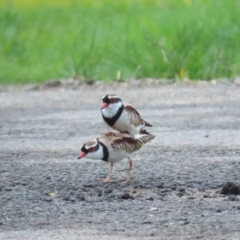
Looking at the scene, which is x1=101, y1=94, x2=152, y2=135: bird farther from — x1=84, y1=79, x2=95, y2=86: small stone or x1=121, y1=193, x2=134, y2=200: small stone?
x1=84, y1=79, x2=95, y2=86: small stone

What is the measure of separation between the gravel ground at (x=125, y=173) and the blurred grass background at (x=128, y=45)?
1.96 m

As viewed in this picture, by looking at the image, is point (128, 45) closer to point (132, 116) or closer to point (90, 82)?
point (90, 82)

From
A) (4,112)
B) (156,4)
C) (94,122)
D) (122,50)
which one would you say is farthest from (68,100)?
(156,4)

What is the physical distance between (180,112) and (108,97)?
3.45 metres

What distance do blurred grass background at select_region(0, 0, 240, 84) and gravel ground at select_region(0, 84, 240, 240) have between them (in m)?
1.96

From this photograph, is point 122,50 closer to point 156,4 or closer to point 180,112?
point 180,112

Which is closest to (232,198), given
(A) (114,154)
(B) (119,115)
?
(A) (114,154)

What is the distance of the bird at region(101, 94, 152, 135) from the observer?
8.48m

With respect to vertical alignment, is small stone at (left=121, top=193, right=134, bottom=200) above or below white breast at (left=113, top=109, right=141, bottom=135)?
below

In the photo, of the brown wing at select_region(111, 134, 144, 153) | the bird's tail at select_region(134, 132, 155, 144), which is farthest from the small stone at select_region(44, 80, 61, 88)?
the brown wing at select_region(111, 134, 144, 153)

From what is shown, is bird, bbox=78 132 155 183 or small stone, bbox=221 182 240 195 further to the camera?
bird, bbox=78 132 155 183

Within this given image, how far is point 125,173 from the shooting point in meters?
8.41

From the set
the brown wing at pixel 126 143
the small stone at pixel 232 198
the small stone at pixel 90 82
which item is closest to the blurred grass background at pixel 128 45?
the small stone at pixel 90 82

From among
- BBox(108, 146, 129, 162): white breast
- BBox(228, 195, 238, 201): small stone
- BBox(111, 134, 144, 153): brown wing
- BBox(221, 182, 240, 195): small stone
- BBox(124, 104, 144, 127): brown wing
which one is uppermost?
BBox(124, 104, 144, 127): brown wing
